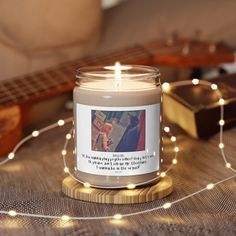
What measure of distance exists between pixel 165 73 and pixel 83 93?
0.52 m

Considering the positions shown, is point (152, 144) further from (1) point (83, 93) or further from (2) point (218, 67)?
(2) point (218, 67)

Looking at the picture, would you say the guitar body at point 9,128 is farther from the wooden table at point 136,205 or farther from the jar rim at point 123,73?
the jar rim at point 123,73

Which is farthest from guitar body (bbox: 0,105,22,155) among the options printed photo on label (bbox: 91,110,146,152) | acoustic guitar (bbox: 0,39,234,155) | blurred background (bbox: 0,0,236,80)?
printed photo on label (bbox: 91,110,146,152)

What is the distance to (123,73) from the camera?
0.72 meters

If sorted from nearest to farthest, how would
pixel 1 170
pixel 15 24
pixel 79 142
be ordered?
pixel 79 142 < pixel 1 170 < pixel 15 24

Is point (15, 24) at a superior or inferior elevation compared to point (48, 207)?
superior

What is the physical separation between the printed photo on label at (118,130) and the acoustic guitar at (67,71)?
A: 0.29m

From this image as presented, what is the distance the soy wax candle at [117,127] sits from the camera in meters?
0.63

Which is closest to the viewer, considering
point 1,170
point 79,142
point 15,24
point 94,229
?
point 94,229

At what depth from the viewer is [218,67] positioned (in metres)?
1.15

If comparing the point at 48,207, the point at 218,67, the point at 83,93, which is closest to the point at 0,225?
the point at 48,207

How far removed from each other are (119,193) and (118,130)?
0.07m

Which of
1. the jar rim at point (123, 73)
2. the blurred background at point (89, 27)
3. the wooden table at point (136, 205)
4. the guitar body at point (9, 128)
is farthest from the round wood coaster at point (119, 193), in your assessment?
the blurred background at point (89, 27)

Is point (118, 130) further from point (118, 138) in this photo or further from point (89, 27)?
point (89, 27)
